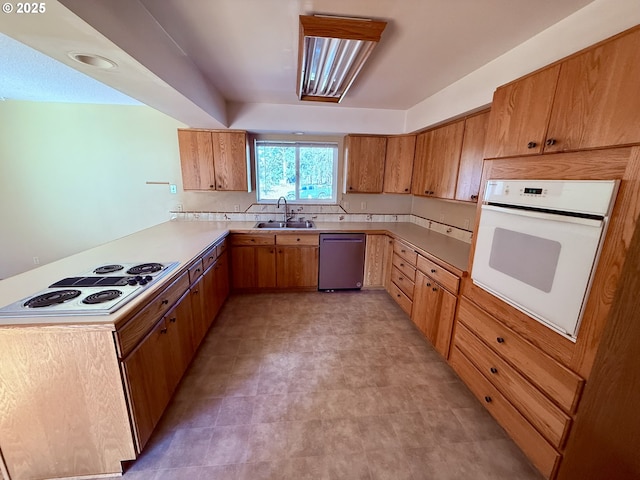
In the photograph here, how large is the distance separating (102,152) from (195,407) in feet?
11.4

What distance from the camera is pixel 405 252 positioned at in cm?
291

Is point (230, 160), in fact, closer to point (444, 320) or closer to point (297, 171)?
point (297, 171)

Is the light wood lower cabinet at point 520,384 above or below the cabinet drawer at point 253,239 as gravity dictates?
below

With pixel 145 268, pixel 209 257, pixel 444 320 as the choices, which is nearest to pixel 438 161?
pixel 444 320

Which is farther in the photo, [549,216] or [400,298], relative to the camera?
[400,298]

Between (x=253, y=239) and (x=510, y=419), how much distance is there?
2.86 metres

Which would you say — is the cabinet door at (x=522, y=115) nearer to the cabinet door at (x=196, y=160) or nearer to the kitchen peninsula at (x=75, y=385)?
the kitchen peninsula at (x=75, y=385)

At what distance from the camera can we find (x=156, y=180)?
136 inches

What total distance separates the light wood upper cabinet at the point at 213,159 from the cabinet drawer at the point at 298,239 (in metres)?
0.81

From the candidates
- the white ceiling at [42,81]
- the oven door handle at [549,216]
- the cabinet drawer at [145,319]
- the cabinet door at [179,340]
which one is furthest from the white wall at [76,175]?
the oven door handle at [549,216]

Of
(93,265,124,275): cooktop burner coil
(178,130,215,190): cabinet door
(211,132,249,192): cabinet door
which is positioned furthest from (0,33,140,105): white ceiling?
(93,265,124,275): cooktop burner coil

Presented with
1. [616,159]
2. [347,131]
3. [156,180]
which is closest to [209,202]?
[156,180]

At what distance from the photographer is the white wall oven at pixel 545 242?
1078mm

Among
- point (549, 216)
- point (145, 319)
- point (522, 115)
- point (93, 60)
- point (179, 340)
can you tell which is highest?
point (93, 60)
